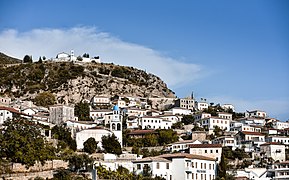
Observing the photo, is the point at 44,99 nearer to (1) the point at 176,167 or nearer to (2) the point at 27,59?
(2) the point at 27,59

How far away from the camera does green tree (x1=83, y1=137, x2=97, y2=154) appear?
56.2m

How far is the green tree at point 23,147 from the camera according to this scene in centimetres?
4409

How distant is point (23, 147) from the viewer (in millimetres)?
44812

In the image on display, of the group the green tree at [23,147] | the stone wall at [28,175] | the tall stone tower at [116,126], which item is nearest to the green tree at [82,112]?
the tall stone tower at [116,126]

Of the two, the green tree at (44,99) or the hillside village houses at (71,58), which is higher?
the hillside village houses at (71,58)

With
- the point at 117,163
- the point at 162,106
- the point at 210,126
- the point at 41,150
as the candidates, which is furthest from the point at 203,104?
the point at 41,150

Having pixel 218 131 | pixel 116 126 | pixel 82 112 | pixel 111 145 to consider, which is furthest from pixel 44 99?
pixel 111 145

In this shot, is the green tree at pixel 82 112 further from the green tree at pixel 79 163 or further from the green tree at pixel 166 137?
the green tree at pixel 79 163

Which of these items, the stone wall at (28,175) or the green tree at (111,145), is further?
the green tree at (111,145)

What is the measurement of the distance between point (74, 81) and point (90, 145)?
42.9 m

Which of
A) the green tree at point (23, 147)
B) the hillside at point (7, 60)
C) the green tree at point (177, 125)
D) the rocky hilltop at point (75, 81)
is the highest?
the hillside at point (7, 60)

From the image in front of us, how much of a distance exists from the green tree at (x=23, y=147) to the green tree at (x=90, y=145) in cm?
724

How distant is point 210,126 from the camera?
73.9 m

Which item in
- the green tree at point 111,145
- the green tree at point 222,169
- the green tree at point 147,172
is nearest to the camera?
the green tree at point 147,172
